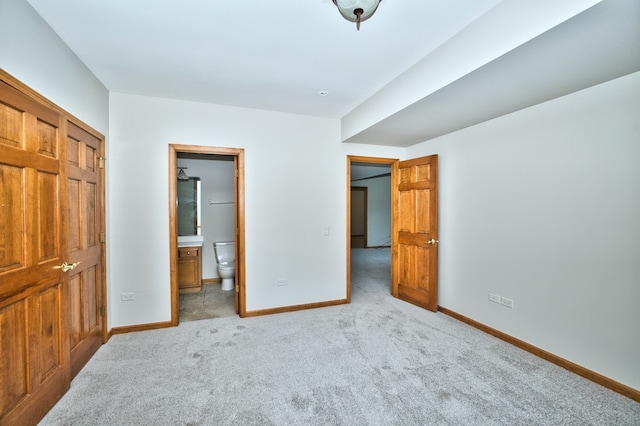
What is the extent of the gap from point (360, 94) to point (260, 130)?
1.30 metres

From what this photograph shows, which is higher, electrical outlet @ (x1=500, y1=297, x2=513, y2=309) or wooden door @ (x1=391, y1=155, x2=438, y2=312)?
wooden door @ (x1=391, y1=155, x2=438, y2=312)

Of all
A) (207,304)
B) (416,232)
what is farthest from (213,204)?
(416,232)

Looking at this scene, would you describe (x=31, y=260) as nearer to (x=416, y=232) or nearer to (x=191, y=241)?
(x=191, y=241)

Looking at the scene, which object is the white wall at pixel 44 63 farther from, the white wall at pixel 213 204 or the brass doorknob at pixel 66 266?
the white wall at pixel 213 204

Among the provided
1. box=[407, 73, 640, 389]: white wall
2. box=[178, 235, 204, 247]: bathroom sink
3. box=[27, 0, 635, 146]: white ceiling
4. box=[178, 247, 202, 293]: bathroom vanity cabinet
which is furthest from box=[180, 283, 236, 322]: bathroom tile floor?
box=[407, 73, 640, 389]: white wall

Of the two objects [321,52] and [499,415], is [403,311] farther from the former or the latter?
[321,52]

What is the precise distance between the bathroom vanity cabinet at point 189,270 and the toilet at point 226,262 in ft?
1.16

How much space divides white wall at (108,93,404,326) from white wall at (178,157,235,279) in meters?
1.71

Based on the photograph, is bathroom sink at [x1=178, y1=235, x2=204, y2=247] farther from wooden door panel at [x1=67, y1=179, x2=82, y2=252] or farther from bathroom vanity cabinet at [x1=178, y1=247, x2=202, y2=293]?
wooden door panel at [x1=67, y1=179, x2=82, y2=252]

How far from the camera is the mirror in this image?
15.7 ft

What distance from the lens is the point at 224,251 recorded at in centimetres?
489

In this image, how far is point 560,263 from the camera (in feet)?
8.05

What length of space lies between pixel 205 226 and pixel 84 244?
2.51 meters

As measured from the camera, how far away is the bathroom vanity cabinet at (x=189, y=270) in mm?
4445
